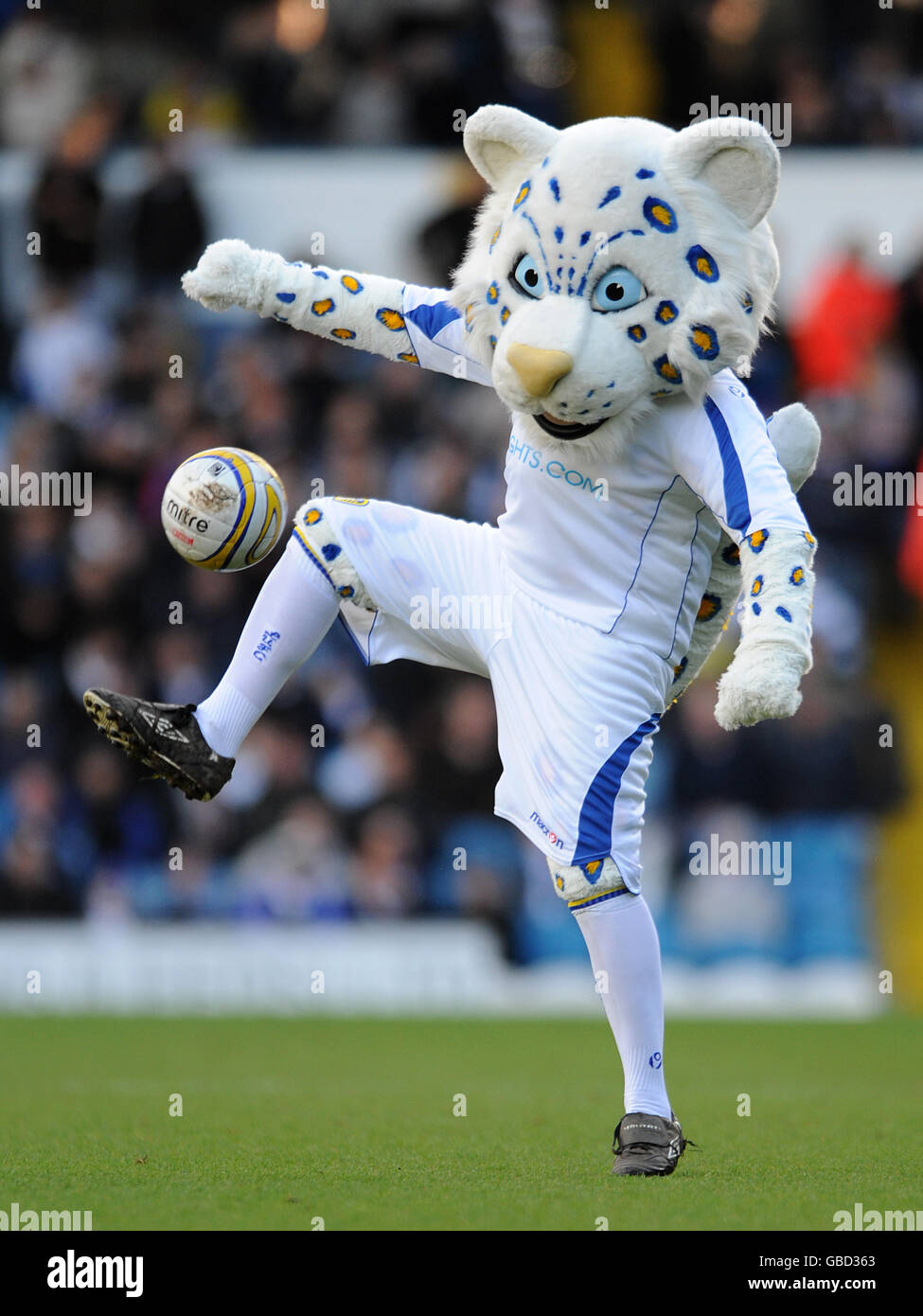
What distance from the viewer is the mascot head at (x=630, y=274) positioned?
477 centimetres

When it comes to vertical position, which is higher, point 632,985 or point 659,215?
point 659,215

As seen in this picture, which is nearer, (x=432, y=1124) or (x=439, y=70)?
(x=432, y=1124)

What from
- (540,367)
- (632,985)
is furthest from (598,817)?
(540,367)

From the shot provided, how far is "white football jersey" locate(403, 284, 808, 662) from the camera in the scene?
482cm

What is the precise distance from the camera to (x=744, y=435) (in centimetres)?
475

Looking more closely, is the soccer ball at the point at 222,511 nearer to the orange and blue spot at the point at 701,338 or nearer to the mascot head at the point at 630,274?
the mascot head at the point at 630,274

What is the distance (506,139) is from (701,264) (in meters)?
0.62

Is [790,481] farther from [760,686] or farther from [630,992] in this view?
[630,992]

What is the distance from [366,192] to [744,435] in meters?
8.21

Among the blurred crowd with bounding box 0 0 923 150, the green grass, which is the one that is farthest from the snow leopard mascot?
the blurred crowd with bounding box 0 0 923 150
